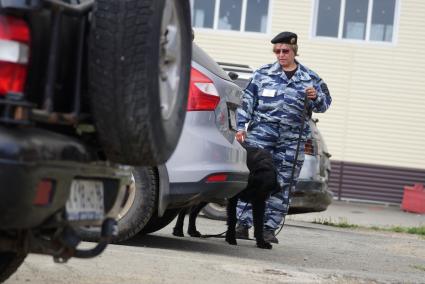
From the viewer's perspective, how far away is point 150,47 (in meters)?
3.83

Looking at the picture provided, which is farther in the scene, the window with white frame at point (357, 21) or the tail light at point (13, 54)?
the window with white frame at point (357, 21)

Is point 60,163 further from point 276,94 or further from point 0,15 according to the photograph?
point 276,94

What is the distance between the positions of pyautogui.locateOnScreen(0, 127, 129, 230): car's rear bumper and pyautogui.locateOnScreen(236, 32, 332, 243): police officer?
4900 millimetres

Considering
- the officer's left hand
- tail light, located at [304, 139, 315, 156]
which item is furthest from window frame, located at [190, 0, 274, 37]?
the officer's left hand

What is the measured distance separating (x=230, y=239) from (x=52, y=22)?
4.93 m

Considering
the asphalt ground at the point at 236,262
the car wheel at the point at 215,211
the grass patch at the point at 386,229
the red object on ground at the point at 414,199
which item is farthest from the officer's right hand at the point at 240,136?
the red object on ground at the point at 414,199

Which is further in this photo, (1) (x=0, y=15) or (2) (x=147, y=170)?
(2) (x=147, y=170)

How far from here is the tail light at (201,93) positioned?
6.88 meters

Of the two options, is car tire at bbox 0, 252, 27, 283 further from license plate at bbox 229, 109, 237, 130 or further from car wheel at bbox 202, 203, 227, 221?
car wheel at bbox 202, 203, 227, 221

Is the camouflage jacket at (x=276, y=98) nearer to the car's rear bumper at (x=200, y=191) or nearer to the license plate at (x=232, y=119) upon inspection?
the license plate at (x=232, y=119)

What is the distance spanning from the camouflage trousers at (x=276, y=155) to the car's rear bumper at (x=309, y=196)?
48.7 inches

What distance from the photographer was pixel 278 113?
8758mm

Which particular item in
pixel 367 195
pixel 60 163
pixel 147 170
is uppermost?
pixel 60 163

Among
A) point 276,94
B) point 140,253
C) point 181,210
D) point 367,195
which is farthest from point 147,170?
point 367,195
